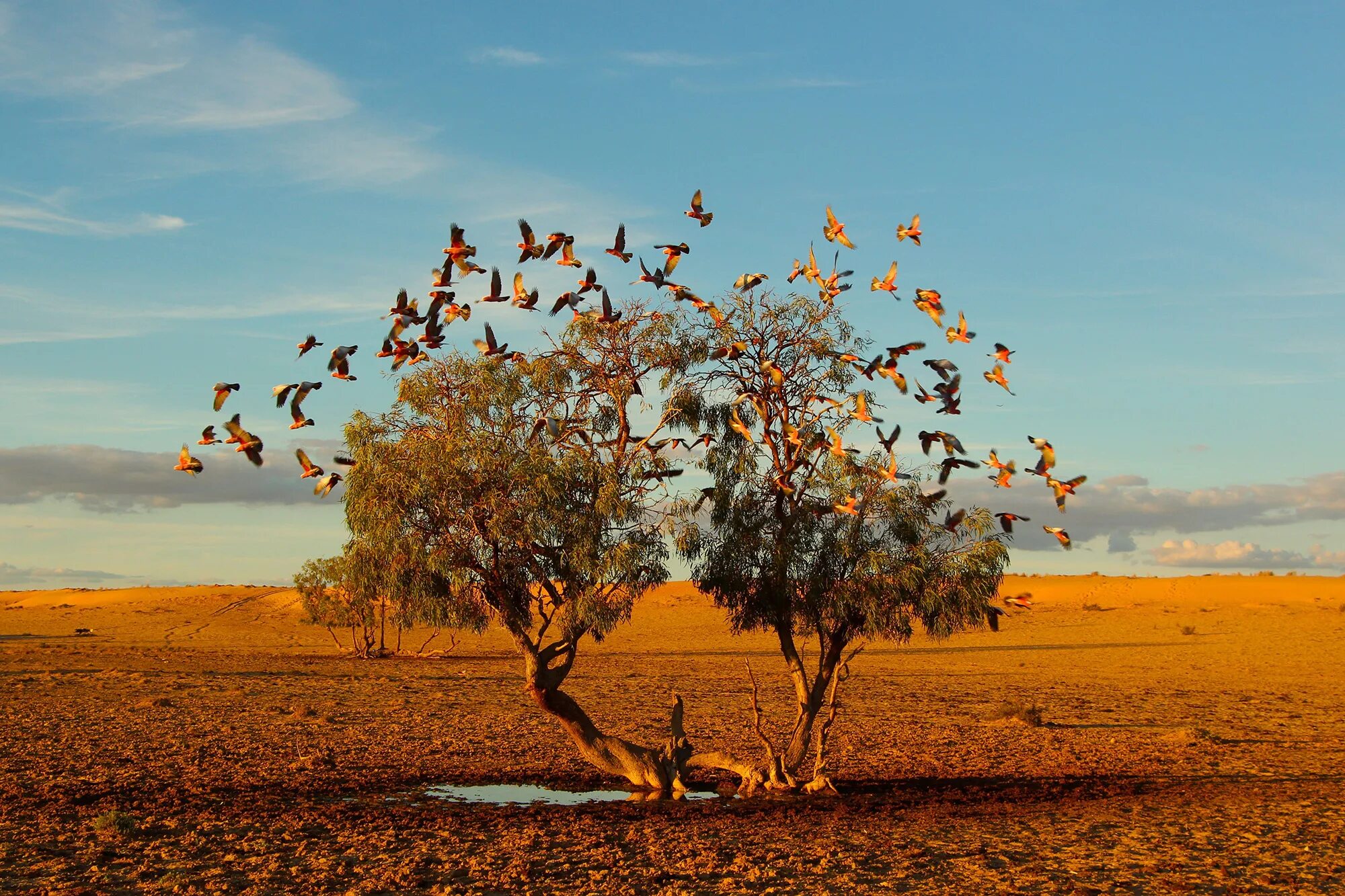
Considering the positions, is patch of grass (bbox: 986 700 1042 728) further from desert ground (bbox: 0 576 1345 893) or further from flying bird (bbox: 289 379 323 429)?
flying bird (bbox: 289 379 323 429)

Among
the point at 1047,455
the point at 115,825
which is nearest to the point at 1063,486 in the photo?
the point at 1047,455

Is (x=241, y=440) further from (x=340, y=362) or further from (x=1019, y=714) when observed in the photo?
(x=1019, y=714)

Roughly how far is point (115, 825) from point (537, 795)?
592 centimetres

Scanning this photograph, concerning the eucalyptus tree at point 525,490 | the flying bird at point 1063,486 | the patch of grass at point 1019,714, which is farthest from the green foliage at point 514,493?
the patch of grass at point 1019,714

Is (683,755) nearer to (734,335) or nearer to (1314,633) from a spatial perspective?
(734,335)

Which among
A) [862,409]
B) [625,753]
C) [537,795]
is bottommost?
[537,795]

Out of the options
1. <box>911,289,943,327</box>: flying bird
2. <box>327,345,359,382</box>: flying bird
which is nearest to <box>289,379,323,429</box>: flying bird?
<box>327,345,359,382</box>: flying bird

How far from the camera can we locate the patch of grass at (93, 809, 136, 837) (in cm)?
1390

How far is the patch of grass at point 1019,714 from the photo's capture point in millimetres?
25422

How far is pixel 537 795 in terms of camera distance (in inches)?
692

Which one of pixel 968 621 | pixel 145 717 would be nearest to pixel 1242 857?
pixel 968 621

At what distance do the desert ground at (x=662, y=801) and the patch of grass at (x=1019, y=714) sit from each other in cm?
39

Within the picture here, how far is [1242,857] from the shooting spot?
43.7 feet

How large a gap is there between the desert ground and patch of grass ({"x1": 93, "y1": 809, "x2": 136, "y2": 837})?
0.04 metres
